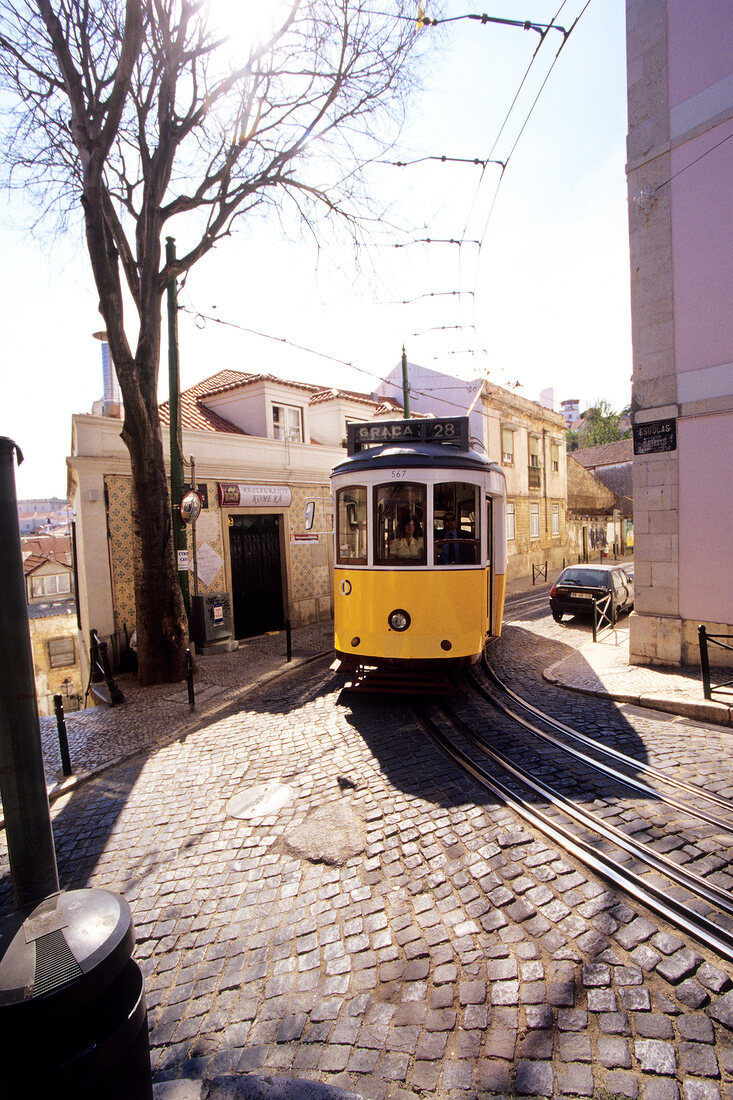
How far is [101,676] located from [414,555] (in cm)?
644

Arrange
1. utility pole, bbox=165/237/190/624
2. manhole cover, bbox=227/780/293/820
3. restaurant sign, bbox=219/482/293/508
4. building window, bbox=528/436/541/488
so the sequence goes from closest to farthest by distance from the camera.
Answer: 1. manhole cover, bbox=227/780/293/820
2. utility pole, bbox=165/237/190/624
3. restaurant sign, bbox=219/482/293/508
4. building window, bbox=528/436/541/488

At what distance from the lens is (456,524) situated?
23.4 ft

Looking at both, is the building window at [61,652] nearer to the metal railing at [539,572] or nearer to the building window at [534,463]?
the metal railing at [539,572]

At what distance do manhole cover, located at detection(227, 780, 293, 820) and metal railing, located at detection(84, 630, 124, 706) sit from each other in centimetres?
409

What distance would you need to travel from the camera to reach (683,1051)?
2.41 m

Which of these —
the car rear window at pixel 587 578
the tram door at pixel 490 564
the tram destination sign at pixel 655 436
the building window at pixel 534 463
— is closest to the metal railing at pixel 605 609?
the car rear window at pixel 587 578

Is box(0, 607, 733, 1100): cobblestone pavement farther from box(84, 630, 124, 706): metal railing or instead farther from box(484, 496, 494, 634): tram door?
box(484, 496, 494, 634): tram door

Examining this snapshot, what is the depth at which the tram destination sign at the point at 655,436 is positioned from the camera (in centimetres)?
835

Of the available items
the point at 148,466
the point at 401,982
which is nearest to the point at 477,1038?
the point at 401,982

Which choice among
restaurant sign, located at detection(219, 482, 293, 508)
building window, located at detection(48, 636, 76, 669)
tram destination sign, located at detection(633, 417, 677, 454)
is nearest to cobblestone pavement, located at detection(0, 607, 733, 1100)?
tram destination sign, located at detection(633, 417, 677, 454)

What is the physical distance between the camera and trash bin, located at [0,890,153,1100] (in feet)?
5.30

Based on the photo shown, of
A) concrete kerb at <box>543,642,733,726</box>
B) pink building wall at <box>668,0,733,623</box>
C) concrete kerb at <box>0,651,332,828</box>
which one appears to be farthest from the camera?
pink building wall at <box>668,0,733,623</box>

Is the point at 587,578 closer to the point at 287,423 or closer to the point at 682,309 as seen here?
the point at 682,309

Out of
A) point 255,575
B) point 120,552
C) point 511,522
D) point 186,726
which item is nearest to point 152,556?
point 120,552
